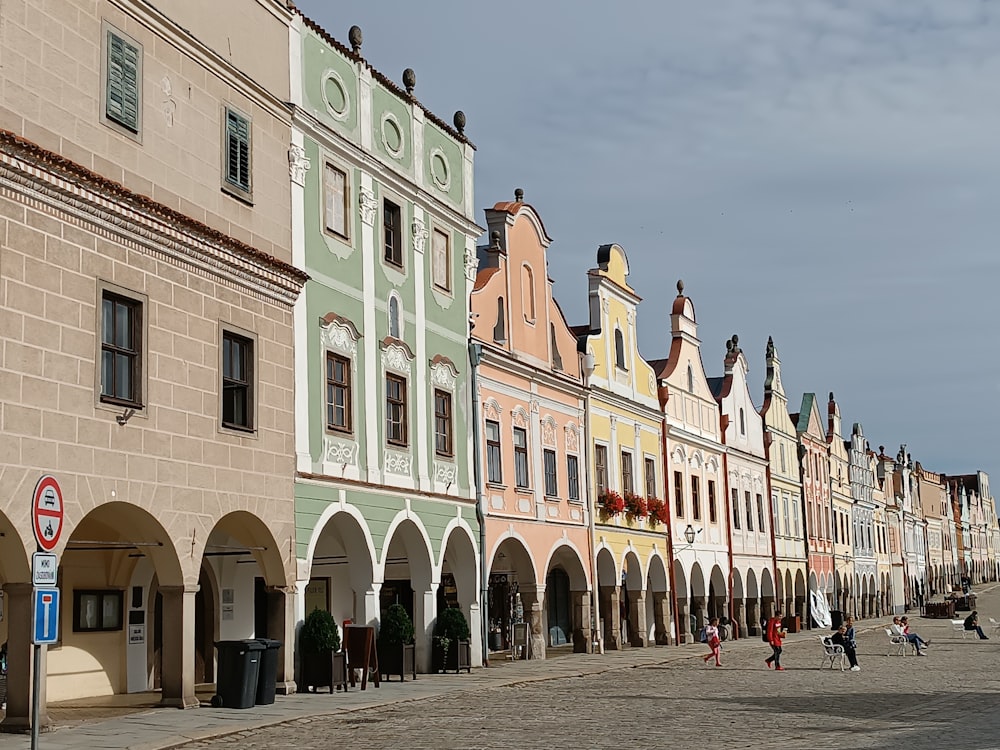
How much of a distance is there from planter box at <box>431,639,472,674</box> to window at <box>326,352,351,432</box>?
5657 mm

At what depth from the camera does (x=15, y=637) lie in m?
15.8

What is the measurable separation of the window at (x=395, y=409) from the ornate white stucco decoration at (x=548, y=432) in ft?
26.9

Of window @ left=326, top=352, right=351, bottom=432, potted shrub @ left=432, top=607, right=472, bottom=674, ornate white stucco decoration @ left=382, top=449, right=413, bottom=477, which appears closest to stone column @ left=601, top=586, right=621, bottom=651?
potted shrub @ left=432, top=607, right=472, bottom=674

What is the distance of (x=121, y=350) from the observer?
17.9m

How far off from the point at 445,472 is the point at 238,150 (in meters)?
9.37

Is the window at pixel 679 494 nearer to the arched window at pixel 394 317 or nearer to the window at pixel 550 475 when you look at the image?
the window at pixel 550 475

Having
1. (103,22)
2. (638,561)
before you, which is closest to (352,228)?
(103,22)

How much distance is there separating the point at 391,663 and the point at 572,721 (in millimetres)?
7714

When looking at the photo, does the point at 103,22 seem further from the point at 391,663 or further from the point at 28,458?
the point at 391,663

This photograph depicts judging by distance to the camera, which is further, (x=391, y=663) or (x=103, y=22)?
(x=391, y=663)

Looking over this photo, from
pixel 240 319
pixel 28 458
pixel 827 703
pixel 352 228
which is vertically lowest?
pixel 827 703

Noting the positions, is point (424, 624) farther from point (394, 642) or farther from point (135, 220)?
point (135, 220)

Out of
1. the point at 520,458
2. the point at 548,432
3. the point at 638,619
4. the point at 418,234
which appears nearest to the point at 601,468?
the point at 548,432

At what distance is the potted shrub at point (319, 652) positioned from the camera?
859 inches
